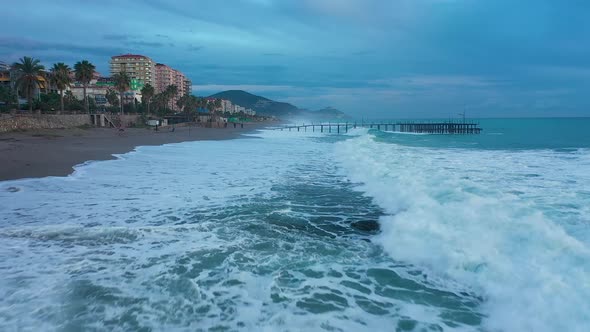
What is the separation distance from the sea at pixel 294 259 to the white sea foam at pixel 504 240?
3cm

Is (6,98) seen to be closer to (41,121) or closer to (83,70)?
(83,70)

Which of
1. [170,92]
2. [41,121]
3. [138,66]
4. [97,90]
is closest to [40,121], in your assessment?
[41,121]

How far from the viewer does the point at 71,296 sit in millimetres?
4836

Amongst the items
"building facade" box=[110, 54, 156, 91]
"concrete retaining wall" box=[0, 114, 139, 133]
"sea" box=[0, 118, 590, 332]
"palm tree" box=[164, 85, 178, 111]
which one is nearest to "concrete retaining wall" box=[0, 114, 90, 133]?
"concrete retaining wall" box=[0, 114, 139, 133]

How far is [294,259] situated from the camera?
6.27 meters

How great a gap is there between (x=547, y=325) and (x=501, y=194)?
22.2 feet

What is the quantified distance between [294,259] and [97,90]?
85.5 metres

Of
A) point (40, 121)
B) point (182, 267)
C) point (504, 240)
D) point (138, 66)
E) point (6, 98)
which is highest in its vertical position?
point (138, 66)

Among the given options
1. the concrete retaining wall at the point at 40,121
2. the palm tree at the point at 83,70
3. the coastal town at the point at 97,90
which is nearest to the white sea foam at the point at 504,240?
the concrete retaining wall at the point at 40,121

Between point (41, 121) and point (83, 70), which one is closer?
point (41, 121)

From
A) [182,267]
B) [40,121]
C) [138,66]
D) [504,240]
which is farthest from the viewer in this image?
[138,66]

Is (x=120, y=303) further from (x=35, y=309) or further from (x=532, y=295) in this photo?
(x=532, y=295)

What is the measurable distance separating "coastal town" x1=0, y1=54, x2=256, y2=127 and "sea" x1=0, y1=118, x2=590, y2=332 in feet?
113

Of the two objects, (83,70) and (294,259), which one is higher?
(83,70)
